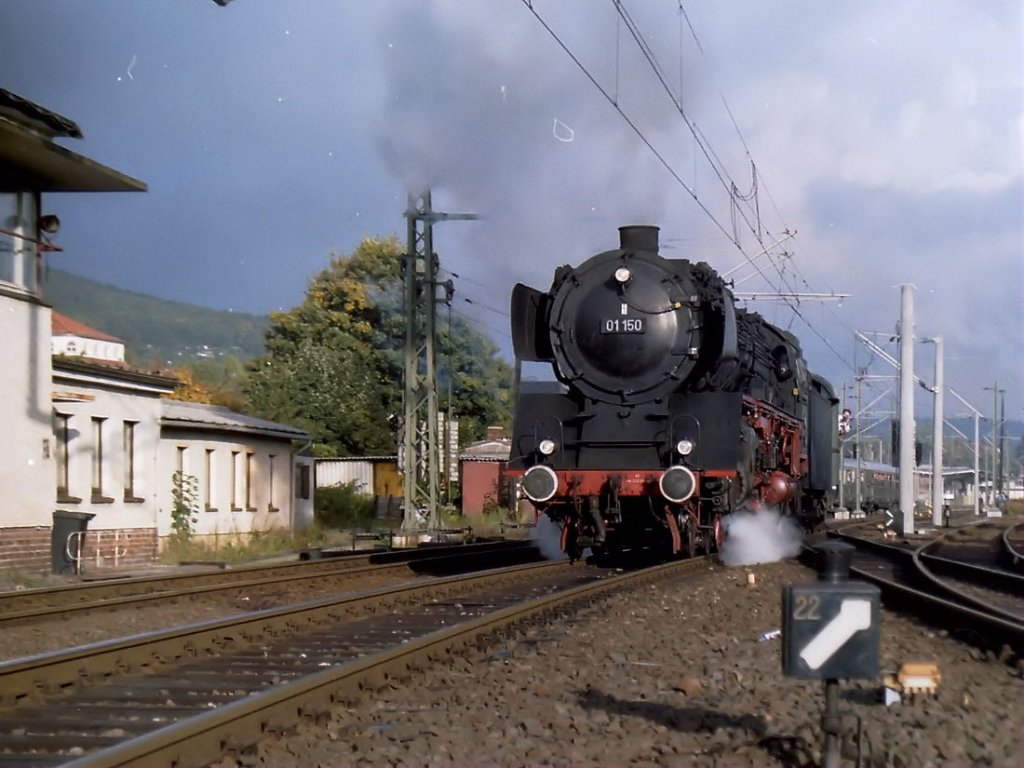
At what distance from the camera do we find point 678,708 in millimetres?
6117

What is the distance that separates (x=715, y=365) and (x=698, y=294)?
2.78 ft

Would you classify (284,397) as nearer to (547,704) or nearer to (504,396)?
(504,396)

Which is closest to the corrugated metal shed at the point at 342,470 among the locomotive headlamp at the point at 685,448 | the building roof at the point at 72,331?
the building roof at the point at 72,331

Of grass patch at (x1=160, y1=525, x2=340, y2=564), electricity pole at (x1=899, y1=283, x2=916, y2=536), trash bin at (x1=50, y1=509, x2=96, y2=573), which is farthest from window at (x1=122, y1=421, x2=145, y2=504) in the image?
electricity pole at (x1=899, y1=283, x2=916, y2=536)

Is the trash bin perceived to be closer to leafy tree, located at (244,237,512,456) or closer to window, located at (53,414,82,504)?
window, located at (53,414,82,504)

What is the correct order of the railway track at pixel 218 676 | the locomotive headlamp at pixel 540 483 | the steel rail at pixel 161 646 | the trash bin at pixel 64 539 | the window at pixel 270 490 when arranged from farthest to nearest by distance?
the window at pixel 270 490 → the trash bin at pixel 64 539 → the locomotive headlamp at pixel 540 483 → the steel rail at pixel 161 646 → the railway track at pixel 218 676

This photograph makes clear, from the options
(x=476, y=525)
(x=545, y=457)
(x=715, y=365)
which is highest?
(x=715, y=365)

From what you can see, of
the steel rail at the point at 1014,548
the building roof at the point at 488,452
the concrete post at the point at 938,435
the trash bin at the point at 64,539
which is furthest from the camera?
the building roof at the point at 488,452

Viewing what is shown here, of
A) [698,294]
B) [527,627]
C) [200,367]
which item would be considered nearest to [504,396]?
[200,367]

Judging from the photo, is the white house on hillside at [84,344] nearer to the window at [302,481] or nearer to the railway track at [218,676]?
the window at [302,481]

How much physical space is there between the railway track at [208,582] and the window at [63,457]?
4.20 m

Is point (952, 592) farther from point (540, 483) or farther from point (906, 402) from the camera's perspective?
point (906, 402)

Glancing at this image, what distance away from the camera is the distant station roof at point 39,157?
15.2m

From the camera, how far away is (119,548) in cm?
1981
